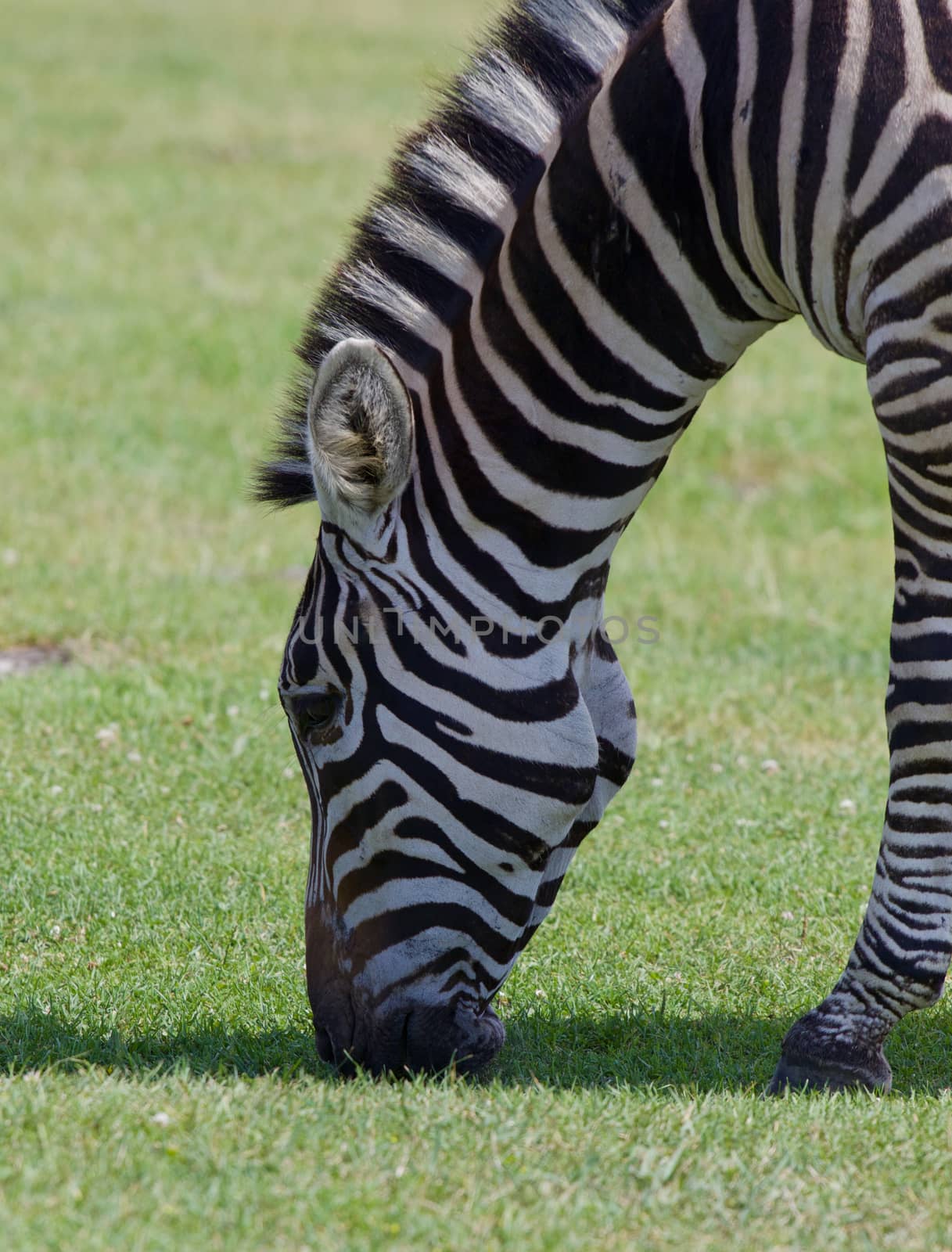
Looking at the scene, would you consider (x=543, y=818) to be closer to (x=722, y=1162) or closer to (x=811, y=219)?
(x=722, y=1162)

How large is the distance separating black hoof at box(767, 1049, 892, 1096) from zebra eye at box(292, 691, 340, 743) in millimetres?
1663

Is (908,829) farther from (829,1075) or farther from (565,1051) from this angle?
(565,1051)

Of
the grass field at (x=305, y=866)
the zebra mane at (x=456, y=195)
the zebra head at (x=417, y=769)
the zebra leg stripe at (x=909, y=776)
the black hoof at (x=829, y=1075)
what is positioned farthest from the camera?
the black hoof at (x=829, y=1075)

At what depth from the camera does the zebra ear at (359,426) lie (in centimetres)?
374

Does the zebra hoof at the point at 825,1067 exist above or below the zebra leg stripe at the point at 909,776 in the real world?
below

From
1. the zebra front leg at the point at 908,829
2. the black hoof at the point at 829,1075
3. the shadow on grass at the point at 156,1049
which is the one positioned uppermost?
the zebra front leg at the point at 908,829

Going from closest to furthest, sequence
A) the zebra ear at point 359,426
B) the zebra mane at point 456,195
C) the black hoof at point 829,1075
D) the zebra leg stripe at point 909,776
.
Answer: the zebra ear at point 359,426 < the zebra leg stripe at point 909,776 < the zebra mane at point 456,195 < the black hoof at point 829,1075

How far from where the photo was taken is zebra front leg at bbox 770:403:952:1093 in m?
3.98

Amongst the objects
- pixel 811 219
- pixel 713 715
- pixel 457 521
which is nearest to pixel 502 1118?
pixel 457 521

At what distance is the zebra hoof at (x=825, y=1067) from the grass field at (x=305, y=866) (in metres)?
0.10

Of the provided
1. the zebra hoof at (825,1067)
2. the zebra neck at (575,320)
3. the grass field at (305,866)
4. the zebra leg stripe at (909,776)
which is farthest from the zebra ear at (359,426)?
the zebra hoof at (825,1067)

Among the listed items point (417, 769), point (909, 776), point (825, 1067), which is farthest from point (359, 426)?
point (825, 1067)

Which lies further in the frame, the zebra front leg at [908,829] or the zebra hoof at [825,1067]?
the zebra hoof at [825,1067]

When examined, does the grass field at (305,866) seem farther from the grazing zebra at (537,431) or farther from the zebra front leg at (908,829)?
the grazing zebra at (537,431)
